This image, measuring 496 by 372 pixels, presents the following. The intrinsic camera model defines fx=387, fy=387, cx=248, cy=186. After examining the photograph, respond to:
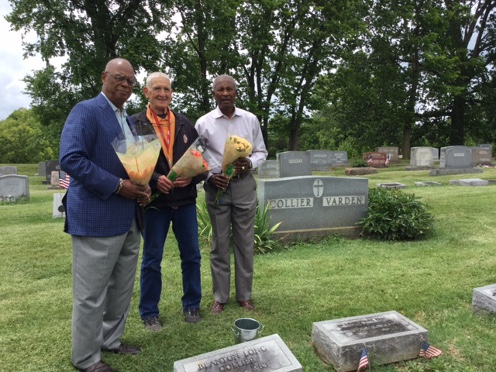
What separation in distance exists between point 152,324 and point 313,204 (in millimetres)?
3596

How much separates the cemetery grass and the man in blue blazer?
427 millimetres

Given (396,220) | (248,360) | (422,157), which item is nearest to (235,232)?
(248,360)

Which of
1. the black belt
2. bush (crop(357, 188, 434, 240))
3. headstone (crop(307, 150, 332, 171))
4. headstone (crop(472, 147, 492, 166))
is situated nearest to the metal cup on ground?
the black belt

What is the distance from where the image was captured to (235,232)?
11.3ft

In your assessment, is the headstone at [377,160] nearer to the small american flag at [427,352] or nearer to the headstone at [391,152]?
the headstone at [391,152]

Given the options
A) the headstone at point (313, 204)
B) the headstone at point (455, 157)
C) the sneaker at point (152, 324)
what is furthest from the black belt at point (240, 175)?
the headstone at point (455, 157)

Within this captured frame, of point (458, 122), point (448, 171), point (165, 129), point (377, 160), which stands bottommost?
point (448, 171)

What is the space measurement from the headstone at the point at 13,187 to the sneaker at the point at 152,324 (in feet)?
35.4

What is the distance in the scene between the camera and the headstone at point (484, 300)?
123 inches

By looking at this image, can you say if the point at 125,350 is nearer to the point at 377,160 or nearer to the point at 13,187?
the point at 13,187

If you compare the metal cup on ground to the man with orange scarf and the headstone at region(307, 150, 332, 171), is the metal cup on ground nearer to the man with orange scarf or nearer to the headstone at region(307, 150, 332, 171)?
the man with orange scarf

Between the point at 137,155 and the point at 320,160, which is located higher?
the point at 137,155

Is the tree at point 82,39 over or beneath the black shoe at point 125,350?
over

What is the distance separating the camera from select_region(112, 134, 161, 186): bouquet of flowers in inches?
87.6
